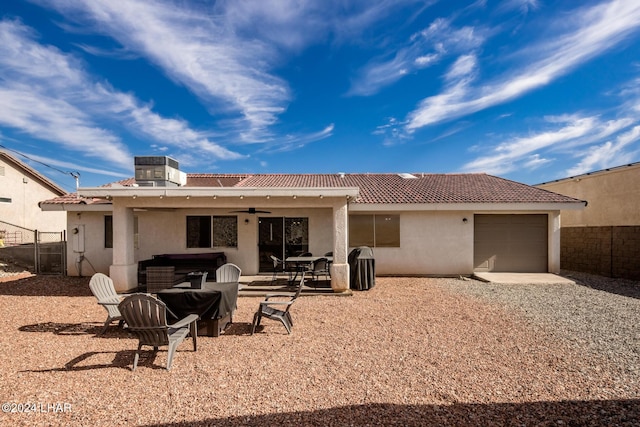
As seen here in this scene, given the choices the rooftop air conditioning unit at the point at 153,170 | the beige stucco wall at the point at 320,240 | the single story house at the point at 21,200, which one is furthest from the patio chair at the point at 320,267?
the single story house at the point at 21,200

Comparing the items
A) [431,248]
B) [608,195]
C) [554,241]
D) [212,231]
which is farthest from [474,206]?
[212,231]

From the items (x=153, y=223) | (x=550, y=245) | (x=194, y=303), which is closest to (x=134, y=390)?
(x=194, y=303)

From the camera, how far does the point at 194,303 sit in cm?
594

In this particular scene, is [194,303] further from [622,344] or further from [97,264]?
[97,264]

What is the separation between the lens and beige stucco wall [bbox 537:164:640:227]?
14039 millimetres

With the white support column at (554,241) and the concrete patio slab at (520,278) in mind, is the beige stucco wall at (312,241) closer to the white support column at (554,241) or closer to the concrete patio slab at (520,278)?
the concrete patio slab at (520,278)

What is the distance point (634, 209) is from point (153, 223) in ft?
65.8

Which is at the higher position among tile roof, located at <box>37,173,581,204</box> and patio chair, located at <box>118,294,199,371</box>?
tile roof, located at <box>37,173,581,204</box>

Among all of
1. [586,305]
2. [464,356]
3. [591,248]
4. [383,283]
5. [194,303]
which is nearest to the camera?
[464,356]

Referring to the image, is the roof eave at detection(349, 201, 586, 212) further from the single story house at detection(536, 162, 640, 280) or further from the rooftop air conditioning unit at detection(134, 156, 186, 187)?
the rooftop air conditioning unit at detection(134, 156, 186, 187)

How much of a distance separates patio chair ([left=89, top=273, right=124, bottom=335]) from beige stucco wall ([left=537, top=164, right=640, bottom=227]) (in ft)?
62.6

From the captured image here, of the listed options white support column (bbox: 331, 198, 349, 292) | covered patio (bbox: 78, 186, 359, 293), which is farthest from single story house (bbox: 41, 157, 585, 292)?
white support column (bbox: 331, 198, 349, 292)

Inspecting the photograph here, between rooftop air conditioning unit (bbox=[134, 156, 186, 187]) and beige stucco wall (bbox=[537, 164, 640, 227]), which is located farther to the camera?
beige stucco wall (bbox=[537, 164, 640, 227])

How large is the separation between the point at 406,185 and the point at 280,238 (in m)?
6.85
